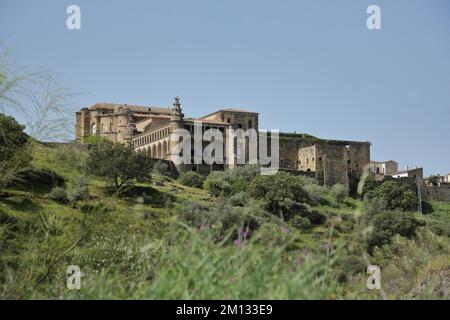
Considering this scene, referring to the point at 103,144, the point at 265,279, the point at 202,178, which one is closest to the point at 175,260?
the point at 265,279

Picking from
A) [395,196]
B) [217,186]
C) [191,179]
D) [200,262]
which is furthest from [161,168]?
[200,262]

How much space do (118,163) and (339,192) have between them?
2473 cm

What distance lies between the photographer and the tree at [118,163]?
4643 cm

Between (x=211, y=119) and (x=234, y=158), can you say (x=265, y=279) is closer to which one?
(x=234, y=158)

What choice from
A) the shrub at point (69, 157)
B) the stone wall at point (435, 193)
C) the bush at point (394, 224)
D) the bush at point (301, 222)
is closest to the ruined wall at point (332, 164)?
the stone wall at point (435, 193)

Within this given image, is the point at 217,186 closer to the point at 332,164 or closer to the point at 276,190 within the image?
the point at 276,190

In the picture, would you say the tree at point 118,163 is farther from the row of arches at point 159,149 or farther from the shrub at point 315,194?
the row of arches at point 159,149

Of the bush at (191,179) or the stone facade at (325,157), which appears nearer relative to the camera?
the bush at (191,179)

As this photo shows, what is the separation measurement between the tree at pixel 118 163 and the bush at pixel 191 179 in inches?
333

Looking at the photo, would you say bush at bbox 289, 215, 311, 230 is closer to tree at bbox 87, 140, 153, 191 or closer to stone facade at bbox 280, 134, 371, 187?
tree at bbox 87, 140, 153, 191

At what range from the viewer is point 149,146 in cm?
7194

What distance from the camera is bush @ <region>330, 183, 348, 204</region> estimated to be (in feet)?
201

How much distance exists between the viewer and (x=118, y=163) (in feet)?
156
